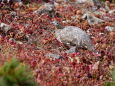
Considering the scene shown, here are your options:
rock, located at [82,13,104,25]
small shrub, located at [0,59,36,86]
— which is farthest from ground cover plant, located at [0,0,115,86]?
small shrub, located at [0,59,36,86]

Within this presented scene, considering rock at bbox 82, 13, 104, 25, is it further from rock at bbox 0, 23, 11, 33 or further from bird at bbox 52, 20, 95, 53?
rock at bbox 0, 23, 11, 33

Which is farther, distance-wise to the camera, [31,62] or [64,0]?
[64,0]

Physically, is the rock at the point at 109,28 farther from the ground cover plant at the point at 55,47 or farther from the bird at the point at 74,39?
the bird at the point at 74,39

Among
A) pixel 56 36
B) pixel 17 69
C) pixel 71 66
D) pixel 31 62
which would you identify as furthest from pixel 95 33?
pixel 17 69

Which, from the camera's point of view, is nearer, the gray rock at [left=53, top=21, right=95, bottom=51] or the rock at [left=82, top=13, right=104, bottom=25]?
the gray rock at [left=53, top=21, right=95, bottom=51]

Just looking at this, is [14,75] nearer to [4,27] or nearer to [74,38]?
[74,38]

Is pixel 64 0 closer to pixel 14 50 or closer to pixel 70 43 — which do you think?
pixel 70 43

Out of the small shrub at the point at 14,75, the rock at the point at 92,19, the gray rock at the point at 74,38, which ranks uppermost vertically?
the small shrub at the point at 14,75

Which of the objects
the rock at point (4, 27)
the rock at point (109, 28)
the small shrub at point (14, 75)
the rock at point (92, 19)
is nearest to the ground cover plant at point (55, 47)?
the rock at point (4, 27)
